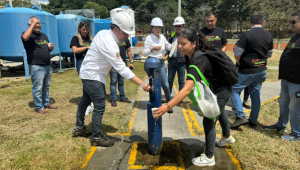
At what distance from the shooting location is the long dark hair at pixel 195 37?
2.44 m

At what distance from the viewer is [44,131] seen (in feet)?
13.0

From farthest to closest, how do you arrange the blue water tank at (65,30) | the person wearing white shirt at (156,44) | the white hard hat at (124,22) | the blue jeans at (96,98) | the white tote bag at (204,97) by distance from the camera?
the blue water tank at (65,30) < the person wearing white shirt at (156,44) < the blue jeans at (96,98) < the white hard hat at (124,22) < the white tote bag at (204,97)

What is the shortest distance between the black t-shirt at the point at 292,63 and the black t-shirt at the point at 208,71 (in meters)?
1.49

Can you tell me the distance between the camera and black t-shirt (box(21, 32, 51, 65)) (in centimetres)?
456

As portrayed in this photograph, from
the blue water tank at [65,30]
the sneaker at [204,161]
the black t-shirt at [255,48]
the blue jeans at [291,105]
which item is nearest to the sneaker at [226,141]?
the sneaker at [204,161]

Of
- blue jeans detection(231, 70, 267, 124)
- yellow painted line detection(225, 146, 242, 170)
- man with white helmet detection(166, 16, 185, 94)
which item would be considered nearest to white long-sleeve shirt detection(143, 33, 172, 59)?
man with white helmet detection(166, 16, 185, 94)

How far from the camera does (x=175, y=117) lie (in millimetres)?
4785

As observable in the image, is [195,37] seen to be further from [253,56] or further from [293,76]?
[293,76]

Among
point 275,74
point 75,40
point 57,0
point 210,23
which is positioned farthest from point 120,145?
point 57,0

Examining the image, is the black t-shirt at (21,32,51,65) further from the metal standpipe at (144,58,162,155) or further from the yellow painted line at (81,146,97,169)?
the metal standpipe at (144,58,162,155)

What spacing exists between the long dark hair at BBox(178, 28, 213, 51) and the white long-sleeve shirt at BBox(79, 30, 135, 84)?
3.03 ft

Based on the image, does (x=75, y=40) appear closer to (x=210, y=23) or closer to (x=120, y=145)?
(x=120, y=145)

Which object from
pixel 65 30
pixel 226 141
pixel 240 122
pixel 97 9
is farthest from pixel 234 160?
pixel 97 9

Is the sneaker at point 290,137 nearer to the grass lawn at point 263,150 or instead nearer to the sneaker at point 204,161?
the grass lawn at point 263,150
